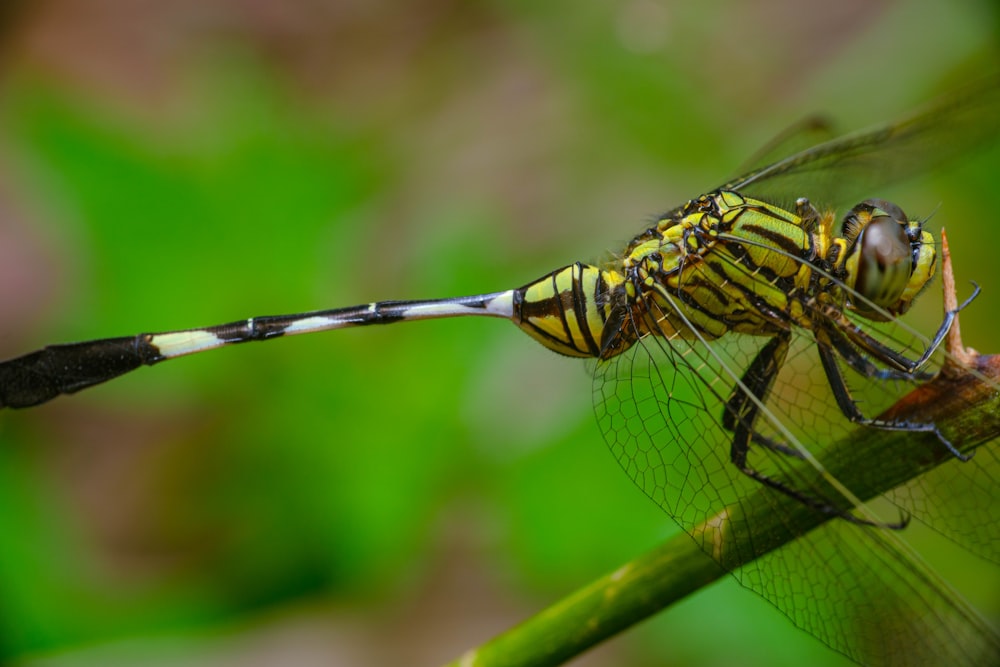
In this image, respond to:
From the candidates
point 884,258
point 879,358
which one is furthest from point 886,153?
point 879,358

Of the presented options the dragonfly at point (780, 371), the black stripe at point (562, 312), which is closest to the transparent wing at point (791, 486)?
the dragonfly at point (780, 371)

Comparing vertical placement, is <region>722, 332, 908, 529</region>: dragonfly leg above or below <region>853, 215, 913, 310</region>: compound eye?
below

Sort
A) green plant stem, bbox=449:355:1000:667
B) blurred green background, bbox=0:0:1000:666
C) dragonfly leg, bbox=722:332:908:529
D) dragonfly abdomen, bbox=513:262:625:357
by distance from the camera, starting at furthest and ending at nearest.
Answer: blurred green background, bbox=0:0:1000:666, dragonfly abdomen, bbox=513:262:625:357, dragonfly leg, bbox=722:332:908:529, green plant stem, bbox=449:355:1000:667

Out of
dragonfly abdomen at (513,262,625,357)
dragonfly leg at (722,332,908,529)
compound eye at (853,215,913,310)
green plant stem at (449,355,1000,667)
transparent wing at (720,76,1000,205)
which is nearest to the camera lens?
green plant stem at (449,355,1000,667)

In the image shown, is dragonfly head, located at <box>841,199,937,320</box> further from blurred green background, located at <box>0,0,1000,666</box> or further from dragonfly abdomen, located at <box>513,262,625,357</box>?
blurred green background, located at <box>0,0,1000,666</box>

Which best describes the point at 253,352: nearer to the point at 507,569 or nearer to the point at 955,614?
the point at 507,569

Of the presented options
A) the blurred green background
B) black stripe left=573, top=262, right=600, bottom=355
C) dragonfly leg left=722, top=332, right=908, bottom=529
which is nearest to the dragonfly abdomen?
black stripe left=573, top=262, right=600, bottom=355

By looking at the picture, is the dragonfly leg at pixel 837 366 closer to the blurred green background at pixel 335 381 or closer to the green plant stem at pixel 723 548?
the green plant stem at pixel 723 548
